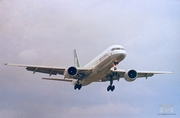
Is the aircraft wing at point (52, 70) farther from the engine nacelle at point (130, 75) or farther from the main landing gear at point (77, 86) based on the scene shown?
the engine nacelle at point (130, 75)

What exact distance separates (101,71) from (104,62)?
9.8 inches

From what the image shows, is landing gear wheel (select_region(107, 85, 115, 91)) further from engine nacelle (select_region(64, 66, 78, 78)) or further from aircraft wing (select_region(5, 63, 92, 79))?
engine nacelle (select_region(64, 66, 78, 78))

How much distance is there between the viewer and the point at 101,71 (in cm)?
1013

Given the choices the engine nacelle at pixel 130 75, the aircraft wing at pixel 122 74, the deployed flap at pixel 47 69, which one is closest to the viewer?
the deployed flap at pixel 47 69

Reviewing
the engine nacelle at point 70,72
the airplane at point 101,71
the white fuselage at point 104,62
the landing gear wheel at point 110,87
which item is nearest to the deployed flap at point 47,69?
the airplane at point 101,71

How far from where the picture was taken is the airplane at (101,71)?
32.2 feet

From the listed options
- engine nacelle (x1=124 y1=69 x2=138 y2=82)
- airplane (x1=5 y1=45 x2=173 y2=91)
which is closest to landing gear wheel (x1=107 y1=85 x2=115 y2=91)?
airplane (x1=5 y1=45 x2=173 y2=91)

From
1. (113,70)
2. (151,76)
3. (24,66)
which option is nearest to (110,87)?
(113,70)

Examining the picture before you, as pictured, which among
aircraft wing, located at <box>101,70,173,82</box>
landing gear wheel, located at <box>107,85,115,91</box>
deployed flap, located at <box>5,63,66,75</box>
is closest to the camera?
deployed flap, located at <box>5,63,66,75</box>

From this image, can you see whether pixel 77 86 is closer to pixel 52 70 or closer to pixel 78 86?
pixel 78 86

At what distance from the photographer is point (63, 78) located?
10.7m

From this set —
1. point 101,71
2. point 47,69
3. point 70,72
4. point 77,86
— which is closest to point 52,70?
point 47,69

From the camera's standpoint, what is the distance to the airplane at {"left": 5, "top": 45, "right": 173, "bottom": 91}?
9.80 m

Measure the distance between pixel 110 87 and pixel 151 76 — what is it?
3.61ft
